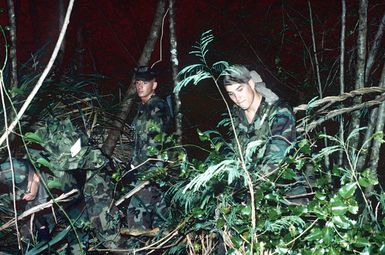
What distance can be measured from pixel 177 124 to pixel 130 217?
44.4 inches

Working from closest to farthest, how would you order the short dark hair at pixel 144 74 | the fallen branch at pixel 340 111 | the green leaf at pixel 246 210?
the green leaf at pixel 246 210 < the fallen branch at pixel 340 111 < the short dark hair at pixel 144 74

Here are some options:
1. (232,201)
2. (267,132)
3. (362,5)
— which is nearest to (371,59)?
(362,5)

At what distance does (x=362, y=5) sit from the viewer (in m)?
3.78

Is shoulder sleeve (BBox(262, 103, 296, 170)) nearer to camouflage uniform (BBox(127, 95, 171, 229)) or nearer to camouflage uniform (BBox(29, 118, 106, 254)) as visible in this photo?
camouflage uniform (BBox(127, 95, 171, 229))

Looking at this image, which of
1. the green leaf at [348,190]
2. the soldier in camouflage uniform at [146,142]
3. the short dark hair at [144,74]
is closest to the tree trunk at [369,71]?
the green leaf at [348,190]

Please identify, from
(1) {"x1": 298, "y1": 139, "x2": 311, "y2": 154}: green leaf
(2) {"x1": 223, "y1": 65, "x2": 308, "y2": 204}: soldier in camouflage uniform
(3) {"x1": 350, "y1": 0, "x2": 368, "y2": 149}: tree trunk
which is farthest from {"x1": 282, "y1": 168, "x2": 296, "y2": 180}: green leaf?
(3) {"x1": 350, "y1": 0, "x2": 368, "y2": 149}: tree trunk

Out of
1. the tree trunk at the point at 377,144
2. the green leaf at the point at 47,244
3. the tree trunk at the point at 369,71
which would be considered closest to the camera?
the green leaf at the point at 47,244

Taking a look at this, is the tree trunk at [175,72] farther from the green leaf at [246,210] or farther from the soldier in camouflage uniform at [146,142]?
the green leaf at [246,210]

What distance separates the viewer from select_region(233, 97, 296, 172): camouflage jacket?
283 centimetres

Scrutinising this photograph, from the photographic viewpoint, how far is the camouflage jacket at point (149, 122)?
452 centimetres

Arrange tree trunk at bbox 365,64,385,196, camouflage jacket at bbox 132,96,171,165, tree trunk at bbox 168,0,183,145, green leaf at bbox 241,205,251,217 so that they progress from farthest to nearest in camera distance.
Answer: camouflage jacket at bbox 132,96,171,165
tree trunk at bbox 168,0,183,145
tree trunk at bbox 365,64,385,196
green leaf at bbox 241,205,251,217

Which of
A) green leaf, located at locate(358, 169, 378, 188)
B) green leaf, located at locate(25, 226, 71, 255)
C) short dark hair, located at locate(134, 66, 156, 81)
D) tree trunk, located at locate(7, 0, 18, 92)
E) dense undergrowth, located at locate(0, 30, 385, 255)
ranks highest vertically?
tree trunk, located at locate(7, 0, 18, 92)

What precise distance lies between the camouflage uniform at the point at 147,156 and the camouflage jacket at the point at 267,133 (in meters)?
1.02

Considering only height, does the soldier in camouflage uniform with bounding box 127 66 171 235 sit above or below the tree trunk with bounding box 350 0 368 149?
below
